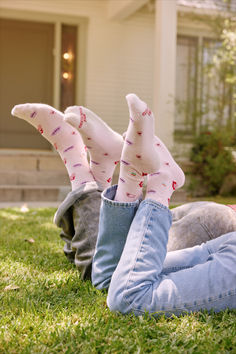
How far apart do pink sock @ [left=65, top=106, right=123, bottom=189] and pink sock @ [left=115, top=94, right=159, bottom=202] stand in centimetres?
33

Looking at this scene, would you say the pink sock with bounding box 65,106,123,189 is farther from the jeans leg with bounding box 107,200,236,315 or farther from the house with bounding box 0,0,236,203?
the house with bounding box 0,0,236,203

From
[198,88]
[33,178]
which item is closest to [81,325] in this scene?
[33,178]

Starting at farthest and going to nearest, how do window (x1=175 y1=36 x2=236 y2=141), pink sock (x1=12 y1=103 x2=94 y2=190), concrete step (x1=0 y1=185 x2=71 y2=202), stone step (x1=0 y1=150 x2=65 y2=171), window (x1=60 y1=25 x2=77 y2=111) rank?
window (x1=175 y1=36 x2=236 y2=141) < window (x1=60 y1=25 x2=77 y2=111) < stone step (x1=0 y1=150 x2=65 y2=171) < concrete step (x1=0 y1=185 x2=71 y2=202) < pink sock (x1=12 y1=103 x2=94 y2=190)

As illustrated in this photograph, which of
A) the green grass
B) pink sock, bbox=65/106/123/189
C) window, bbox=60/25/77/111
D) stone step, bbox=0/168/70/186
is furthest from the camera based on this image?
window, bbox=60/25/77/111

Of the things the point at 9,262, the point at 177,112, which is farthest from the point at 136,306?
the point at 177,112

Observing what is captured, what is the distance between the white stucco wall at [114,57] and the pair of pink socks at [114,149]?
17.6 feet

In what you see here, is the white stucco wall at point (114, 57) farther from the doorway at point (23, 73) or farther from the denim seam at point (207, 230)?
the denim seam at point (207, 230)

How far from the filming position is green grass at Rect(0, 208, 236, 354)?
1.42m

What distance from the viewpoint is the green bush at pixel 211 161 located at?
6.56 meters

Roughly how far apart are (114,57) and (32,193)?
2858 millimetres

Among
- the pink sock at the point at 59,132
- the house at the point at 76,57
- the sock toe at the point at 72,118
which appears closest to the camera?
the sock toe at the point at 72,118

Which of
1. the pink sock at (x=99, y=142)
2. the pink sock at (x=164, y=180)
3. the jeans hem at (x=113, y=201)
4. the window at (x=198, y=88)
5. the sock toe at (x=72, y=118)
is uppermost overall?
the window at (x=198, y=88)

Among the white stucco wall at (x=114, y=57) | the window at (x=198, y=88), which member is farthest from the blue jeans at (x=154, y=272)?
the window at (x=198, y=88)

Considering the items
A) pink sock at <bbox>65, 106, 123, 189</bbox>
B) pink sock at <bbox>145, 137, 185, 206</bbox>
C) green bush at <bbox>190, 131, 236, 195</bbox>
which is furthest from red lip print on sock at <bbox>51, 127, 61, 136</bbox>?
green bush at <bbox>190, 131, 236, 195</bbox>
